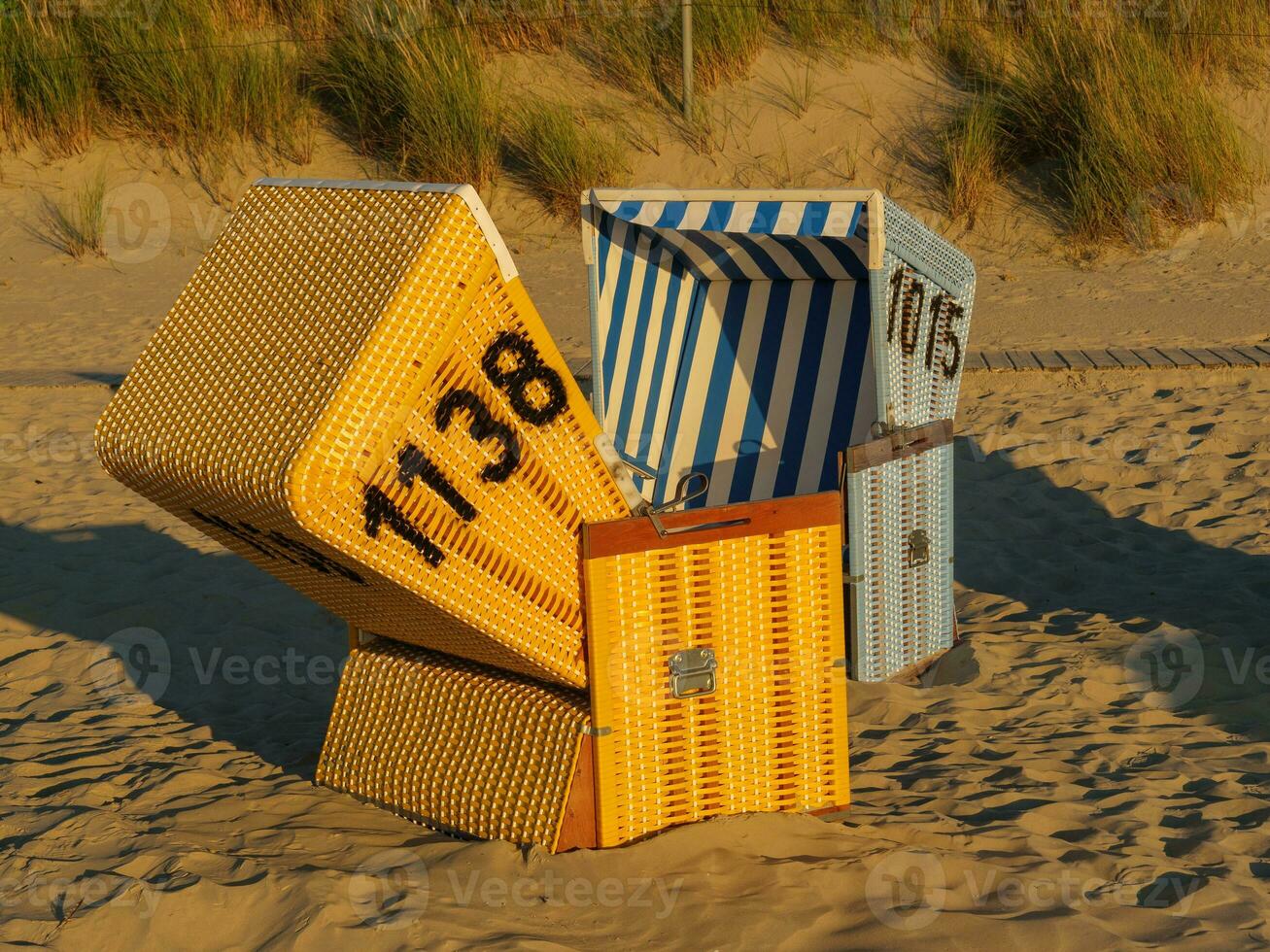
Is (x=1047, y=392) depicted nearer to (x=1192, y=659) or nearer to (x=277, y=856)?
(x=1192, y=659)

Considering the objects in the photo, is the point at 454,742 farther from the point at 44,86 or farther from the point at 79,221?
the point at 44,86

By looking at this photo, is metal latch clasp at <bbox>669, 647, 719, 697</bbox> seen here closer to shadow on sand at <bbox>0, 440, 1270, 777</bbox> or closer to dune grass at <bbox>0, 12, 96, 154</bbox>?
shadow on sand at <bbox>0, 440, 1270, 777</bbox>

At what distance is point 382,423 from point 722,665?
120cm

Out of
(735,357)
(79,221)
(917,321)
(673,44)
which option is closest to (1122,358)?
(735,357)

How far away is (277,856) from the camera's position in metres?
3.68

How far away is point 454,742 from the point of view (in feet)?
12.9

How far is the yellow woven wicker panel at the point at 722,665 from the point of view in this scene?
369cm

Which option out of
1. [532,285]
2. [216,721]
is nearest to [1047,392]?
[532,285]

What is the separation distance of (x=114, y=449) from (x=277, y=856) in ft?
3.61

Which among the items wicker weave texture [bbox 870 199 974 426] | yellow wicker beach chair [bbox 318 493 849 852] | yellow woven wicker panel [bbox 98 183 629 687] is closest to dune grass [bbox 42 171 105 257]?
wicker weave texture [bbox 870 199 974 426]

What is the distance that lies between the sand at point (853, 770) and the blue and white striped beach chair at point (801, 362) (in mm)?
491

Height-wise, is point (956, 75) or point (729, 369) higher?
point (956, 75)

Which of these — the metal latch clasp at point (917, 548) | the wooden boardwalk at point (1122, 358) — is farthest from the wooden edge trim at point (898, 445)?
the wooden boardwalk at point (1122, 358)

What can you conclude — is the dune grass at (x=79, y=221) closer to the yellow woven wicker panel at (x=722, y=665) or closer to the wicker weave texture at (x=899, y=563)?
the wicker weave texture at (x=899, y=563)
